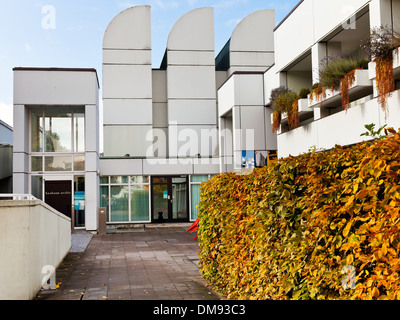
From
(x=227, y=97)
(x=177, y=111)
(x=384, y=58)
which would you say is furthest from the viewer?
(x=177, y=111)

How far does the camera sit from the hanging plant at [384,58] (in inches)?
407

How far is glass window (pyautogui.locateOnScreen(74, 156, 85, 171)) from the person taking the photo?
71.2 feet

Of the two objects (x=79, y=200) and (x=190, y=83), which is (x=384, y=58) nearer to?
(x=79, y=200)

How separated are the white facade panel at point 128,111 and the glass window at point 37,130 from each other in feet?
17.7

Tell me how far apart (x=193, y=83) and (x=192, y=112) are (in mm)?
1729

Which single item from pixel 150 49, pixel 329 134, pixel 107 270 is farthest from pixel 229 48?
pixel 107 270

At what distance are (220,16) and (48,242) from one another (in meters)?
22.8

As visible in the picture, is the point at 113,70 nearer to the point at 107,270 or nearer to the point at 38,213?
the point at 107,270

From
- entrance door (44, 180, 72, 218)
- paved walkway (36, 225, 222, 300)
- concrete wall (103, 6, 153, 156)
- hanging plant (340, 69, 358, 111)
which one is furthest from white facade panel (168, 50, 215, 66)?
hanging plant (340, 69, 358, 111)

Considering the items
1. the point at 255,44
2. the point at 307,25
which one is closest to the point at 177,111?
the point at 255,44

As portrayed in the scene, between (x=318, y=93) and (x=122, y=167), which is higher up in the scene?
(x=318, y=93)

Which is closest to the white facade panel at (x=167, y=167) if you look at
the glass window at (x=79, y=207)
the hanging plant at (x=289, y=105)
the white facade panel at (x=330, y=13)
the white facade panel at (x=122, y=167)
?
the white facade panel at (x=122, y=167)

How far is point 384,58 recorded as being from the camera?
10469 mm

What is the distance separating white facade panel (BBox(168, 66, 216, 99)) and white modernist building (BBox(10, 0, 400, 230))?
6cm
